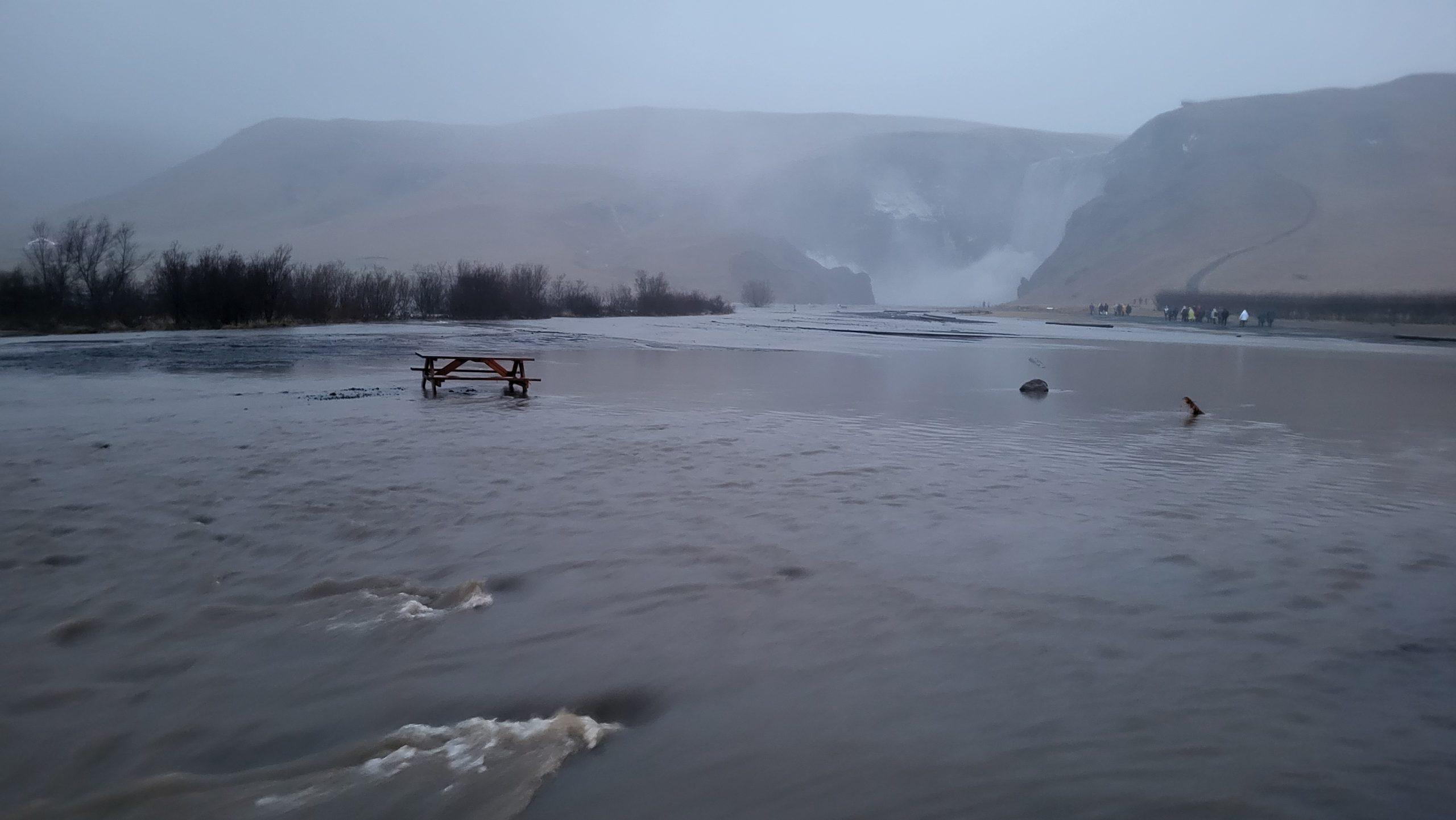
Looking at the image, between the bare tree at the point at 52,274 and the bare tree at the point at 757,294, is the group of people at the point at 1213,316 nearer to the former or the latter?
the bare tree at the point at 757,294

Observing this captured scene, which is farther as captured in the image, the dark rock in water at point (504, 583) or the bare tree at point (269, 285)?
the bare tree at point (269, 285)

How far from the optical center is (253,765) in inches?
150

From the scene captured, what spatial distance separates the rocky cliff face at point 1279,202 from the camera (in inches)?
3642

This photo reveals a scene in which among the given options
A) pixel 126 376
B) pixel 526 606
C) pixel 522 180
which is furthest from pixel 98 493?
pixel 522 180

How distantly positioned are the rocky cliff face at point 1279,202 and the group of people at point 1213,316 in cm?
1563

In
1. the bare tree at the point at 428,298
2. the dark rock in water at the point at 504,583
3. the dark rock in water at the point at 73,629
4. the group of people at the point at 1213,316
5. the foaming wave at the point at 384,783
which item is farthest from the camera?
the group of people at the point at 1213,316

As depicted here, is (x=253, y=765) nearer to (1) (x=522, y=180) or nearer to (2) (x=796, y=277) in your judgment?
(2) (x=796, y=277)

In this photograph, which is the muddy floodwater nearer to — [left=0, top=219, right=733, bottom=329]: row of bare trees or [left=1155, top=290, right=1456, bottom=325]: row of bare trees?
[left=0, top=219, right=733, bottom=329]: row of bare trees

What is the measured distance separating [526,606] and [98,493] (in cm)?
519

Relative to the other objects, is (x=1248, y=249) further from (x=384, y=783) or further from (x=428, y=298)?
(x=384, y=783)

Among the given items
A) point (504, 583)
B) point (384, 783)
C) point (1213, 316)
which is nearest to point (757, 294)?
point (1213, 316)

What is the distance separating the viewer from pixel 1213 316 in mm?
75125

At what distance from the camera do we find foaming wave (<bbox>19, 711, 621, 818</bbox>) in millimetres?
3494

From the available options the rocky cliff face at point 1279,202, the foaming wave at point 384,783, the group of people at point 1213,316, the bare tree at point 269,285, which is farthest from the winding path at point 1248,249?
the foaming wave at point 384,783
